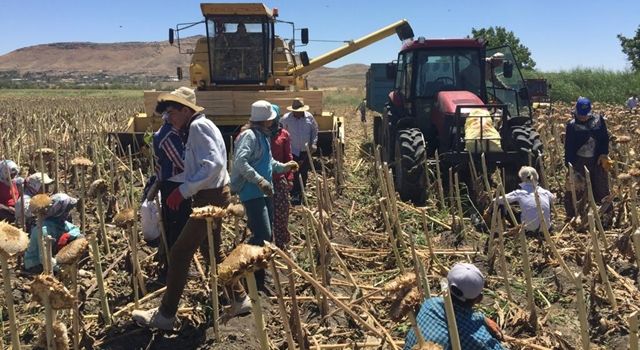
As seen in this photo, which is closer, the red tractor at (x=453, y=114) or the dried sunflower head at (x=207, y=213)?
the dried sunflower head at (x=207, y=213)

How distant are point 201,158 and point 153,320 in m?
1.06

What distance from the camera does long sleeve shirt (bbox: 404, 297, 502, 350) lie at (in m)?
2.80

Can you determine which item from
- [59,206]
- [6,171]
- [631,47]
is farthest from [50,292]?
[631,47]

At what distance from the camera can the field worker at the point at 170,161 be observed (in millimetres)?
3910

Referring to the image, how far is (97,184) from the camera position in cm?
412

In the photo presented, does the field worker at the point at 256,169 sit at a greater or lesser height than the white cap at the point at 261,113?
lesser

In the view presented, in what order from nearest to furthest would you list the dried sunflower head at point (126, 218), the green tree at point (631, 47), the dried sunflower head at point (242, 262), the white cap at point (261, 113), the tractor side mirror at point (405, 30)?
the dried sunflower head at point (242, 262) < the dried sunflower head at point (126, 218) < the white cap at point (261, 113) < the tractor side mirror at point (405, 30) < the green tree at point (631, 47)

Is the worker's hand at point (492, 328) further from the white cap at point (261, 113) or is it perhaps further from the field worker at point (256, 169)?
the white cap at point (261, 113)

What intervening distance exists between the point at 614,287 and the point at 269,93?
689cm

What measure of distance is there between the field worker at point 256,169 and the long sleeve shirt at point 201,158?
642 millimetres

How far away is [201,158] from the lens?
3773mm

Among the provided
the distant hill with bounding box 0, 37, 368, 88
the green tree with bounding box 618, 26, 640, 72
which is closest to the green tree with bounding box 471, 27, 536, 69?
the green tree with bounding box 618, 26, 640, 72

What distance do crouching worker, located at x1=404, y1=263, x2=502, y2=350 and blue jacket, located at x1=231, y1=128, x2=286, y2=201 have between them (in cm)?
189

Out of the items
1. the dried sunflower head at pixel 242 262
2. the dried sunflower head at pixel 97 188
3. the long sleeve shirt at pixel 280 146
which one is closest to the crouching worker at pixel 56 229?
the dried sunflower head at pixel 97 188
